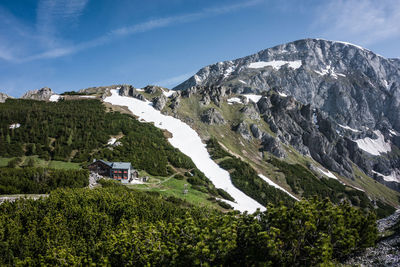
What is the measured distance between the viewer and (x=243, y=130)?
424 feet

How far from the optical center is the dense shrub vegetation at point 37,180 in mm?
43022

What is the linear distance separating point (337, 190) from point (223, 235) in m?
122

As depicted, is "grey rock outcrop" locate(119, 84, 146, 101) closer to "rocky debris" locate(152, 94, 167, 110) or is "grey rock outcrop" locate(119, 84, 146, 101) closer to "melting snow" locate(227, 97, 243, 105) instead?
"rocky debris" locate(152, 94, 167, 110)

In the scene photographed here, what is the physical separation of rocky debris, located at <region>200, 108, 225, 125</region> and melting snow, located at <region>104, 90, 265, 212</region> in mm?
14920

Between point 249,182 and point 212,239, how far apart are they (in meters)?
71.5

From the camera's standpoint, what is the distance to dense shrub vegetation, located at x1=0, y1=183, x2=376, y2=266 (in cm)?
1650

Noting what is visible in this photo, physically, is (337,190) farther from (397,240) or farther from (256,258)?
(256,258)

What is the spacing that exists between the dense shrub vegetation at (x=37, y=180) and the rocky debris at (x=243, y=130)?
90.8 meters

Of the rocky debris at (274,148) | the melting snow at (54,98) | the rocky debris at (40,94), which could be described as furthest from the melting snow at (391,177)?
the rocky debris at (40,94)

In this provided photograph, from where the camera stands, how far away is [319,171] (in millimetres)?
130250

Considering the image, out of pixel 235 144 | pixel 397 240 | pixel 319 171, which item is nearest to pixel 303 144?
pixel 319 171

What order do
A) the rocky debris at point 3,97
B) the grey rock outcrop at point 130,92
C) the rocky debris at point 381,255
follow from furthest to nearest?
the grey rock outcrop at point 130,92
the rocky debris at point 3,97
the rocky debris at point 381,255

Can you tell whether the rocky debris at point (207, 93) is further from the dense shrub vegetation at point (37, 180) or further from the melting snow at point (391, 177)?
the melting snow at point (391, 177)

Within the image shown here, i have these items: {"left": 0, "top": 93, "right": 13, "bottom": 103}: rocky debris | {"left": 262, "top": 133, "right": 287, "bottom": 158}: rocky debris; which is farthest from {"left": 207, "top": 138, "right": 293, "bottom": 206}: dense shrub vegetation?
{"left": 0, "top": 93, "right": 13, "bottom": 103}: rocky debris
